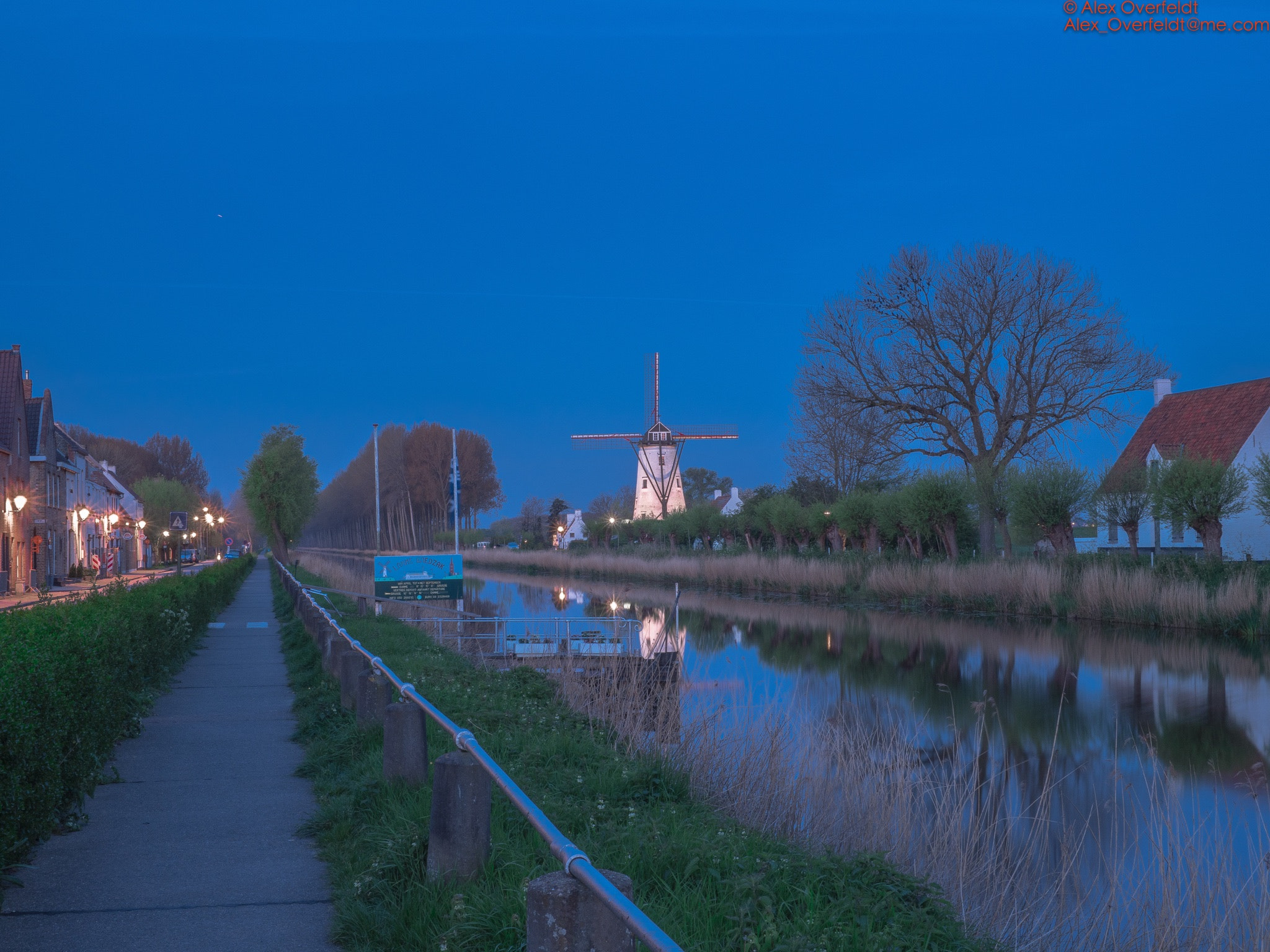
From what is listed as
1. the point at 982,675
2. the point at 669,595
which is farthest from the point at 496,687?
the point at 669,595

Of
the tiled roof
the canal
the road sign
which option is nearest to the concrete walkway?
the canal

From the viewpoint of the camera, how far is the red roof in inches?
1676

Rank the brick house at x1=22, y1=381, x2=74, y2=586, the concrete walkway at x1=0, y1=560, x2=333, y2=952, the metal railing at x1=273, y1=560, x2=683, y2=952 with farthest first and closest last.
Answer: the brick house at x1=22, y1=381, x2=74, y2=586 → the concrete walkway at x1=0, y1=560, x2=333, y2=952 → the metal railing at x1=273, y1=560, x2=683, y2=952

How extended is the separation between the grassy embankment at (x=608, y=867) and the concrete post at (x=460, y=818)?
0.28 feet

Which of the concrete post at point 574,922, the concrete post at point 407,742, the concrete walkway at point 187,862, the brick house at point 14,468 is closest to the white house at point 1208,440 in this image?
the concrete walkway at point 187,862

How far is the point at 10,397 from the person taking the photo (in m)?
47.6

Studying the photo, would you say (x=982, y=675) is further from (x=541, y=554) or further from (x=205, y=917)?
(x=541, y=554)

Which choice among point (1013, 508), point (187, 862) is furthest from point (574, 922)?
point (1013, 508)

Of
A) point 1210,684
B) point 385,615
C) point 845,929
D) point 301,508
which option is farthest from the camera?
point 301,508

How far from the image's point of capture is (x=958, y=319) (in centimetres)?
3778

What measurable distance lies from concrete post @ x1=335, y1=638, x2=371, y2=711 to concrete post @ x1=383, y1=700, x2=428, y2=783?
2.83 metres

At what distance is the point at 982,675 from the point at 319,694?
13796mm

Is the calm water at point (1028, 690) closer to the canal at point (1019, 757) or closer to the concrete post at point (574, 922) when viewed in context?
the canal at point (1019, 757)

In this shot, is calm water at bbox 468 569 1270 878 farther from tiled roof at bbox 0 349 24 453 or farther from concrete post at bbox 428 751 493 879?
tiled roof at bbox 0 349 24 453
